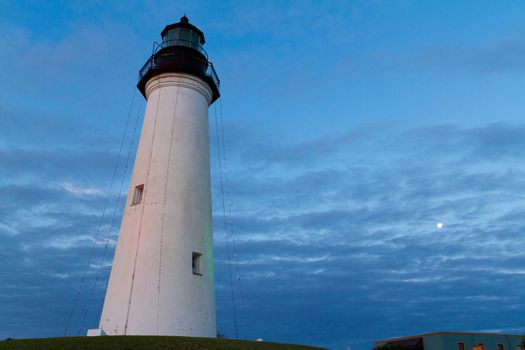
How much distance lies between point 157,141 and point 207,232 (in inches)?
192

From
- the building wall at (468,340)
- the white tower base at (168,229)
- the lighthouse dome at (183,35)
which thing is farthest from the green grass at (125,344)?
the building wall at (468,340)

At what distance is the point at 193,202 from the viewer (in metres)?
20.3

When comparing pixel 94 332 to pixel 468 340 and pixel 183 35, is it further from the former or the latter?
pixel 468 340

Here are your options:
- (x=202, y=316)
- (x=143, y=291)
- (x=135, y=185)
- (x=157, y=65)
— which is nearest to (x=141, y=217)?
(x=135, y=185)

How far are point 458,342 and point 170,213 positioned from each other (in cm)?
2960

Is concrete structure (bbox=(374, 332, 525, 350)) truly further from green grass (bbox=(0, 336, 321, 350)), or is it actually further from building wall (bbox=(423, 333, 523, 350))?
green grass (bbox=(0, 336, 321, 350))

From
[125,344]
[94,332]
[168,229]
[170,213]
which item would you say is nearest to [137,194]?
[170,213]

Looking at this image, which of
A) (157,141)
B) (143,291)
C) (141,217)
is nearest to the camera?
(143,291)

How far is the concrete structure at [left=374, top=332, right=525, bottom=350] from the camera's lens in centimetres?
3700

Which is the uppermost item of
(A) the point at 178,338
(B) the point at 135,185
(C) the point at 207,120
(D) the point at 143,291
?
(C) the point at 207,120

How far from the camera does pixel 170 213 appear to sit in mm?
19547

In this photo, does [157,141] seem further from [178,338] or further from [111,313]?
[178,338]

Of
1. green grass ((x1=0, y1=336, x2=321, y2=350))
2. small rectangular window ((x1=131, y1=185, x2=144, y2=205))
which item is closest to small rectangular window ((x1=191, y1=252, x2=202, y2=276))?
small rectangular window ((x1=131, y1=185, x2=144, y2=205))

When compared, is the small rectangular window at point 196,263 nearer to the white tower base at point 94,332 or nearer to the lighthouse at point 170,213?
the lighthouse at point 170,213
